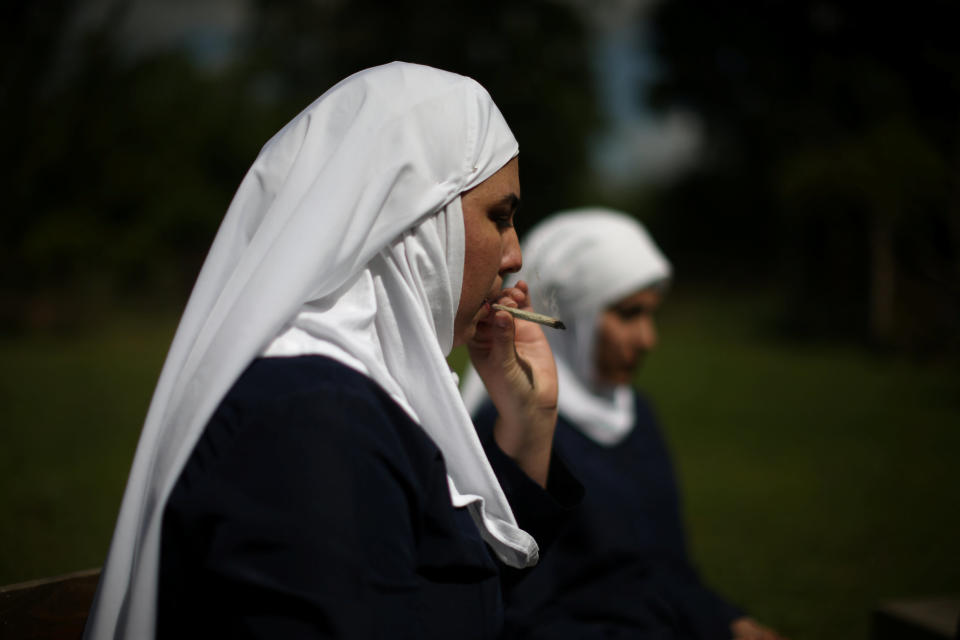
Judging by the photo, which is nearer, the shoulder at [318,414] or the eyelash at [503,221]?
the shoulder at [318,414]

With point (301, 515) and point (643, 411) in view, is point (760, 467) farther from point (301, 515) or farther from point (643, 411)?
point (301, 515)

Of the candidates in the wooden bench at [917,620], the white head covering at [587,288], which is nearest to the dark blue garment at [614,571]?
the white head covering at [587,288]

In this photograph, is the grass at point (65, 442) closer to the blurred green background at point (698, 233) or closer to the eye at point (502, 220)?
the blurred green background at point (698, 233)

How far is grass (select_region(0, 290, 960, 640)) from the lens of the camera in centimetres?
482

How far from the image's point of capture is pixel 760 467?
7.93 meters

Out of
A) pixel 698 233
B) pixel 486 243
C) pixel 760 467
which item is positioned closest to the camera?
pixel 486 243

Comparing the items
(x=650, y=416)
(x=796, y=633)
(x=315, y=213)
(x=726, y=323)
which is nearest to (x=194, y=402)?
(x=315, y=213)

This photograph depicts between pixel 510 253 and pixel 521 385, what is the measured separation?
0.42 meters

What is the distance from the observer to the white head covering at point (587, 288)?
308cm

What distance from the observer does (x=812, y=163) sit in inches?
639

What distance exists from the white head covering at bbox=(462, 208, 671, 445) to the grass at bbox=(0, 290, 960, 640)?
2.22 meters

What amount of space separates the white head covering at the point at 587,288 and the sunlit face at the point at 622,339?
0.10 feet

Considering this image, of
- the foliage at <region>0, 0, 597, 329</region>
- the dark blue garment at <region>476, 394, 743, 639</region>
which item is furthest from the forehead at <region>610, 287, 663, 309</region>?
the foliage at <region>0, 0, 597, 329</region>

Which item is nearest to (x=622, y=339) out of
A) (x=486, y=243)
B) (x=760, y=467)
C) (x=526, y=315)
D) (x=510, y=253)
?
(x=526, y=315)
